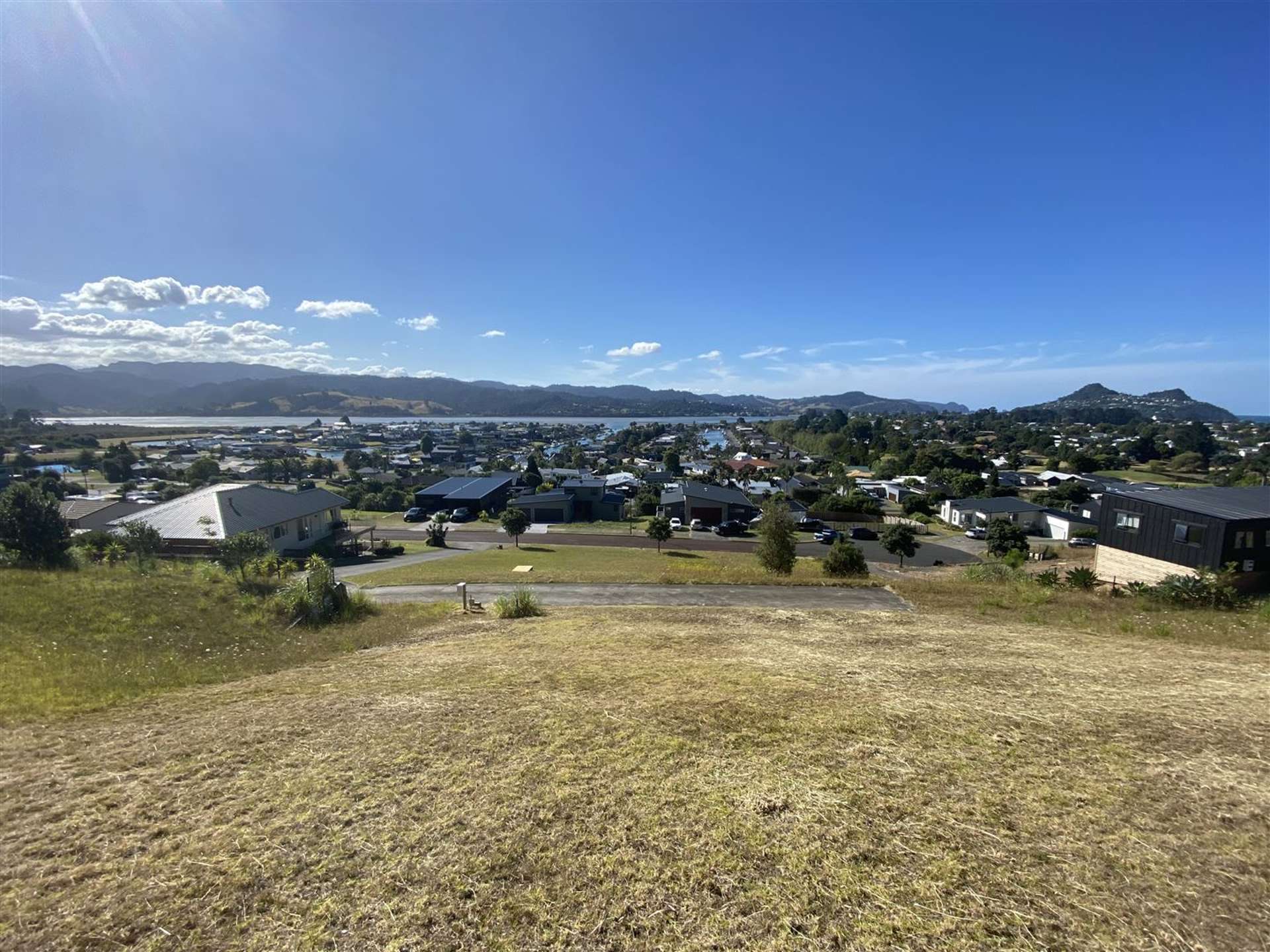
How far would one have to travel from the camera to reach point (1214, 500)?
67.4ft

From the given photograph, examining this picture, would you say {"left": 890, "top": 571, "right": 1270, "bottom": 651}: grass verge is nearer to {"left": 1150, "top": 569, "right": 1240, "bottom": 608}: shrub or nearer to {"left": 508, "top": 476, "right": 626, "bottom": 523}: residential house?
{"left": 1150, "top": 569, "right": 1240, "bottom": 608}: shrub

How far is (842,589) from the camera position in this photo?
17375 millimetres

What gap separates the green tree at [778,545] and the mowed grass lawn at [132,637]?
13.1 m

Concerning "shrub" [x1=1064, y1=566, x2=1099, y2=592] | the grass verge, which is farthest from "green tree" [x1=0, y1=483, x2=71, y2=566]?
"shrub" [x1=1064, y1=566, x2=1099, y2=592]

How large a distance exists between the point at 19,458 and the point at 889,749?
4467 inches

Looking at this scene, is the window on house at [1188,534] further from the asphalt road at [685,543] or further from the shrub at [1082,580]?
the asphalt road at [685,543]

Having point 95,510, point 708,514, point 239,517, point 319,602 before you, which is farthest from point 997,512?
point 95,510

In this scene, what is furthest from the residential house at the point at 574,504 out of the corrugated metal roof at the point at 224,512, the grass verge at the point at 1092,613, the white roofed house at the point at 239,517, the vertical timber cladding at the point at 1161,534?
the vertical timber cladding at the point at 1161,534

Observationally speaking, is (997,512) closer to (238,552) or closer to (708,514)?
(708,514)

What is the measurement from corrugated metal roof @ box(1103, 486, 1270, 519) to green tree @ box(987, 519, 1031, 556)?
43.0 feet

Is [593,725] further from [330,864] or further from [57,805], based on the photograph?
[57,805]

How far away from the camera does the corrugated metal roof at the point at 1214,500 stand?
19156mm

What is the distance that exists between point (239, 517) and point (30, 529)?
39.5 ft

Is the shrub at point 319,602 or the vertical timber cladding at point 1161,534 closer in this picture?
the shrub at point 319,602
